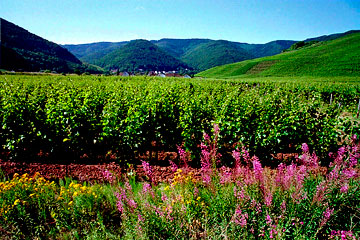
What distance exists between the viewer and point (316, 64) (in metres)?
70.1

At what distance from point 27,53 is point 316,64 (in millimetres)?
142956

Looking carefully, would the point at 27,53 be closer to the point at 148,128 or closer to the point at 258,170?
the point at 148,128

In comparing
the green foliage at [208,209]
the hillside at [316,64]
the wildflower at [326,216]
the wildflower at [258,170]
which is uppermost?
the hillside at [316,64]

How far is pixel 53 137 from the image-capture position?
22.2ft

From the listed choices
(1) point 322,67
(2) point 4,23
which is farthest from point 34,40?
(1) point 322,67

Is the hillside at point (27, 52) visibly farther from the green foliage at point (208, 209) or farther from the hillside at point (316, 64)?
the green foliage at point (208, 209)

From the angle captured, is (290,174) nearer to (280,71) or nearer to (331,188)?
(331,188)

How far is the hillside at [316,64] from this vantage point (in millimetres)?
61875

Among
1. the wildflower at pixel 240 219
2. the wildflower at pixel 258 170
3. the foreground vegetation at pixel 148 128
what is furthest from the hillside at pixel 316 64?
the wildflower at pixel 240 219

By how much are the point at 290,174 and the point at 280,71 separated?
3121 inches

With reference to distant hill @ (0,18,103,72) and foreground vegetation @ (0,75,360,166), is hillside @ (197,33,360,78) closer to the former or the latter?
foreground vegetation @ (0,75,360,166)

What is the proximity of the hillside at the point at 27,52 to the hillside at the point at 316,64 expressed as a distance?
86.8m

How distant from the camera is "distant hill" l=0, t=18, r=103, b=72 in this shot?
94500 millimetres

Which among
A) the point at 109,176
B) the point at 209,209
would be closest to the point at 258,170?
the point at 209,209
